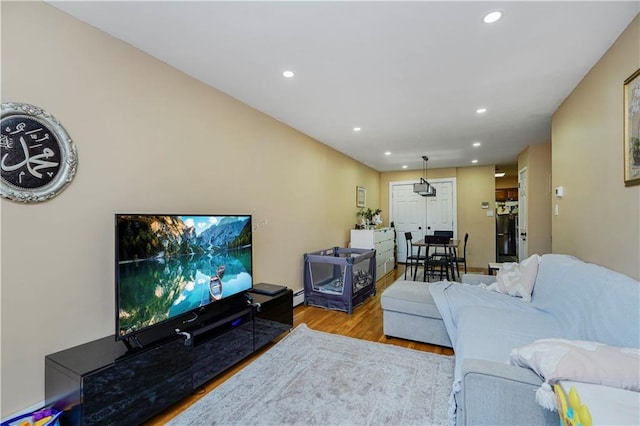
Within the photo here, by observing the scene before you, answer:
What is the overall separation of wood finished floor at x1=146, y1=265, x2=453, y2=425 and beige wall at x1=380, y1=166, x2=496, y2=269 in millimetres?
3652

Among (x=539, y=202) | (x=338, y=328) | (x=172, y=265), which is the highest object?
(x=539, y=202)

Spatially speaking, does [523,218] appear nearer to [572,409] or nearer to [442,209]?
[442,209]

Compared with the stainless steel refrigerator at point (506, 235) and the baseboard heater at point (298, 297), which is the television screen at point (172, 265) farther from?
the stainless steel refrigerator at point (506, 235)

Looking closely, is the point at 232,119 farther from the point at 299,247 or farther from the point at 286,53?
the point at 299,247

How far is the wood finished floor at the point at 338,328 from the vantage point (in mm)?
2022

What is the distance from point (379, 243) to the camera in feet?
19.1

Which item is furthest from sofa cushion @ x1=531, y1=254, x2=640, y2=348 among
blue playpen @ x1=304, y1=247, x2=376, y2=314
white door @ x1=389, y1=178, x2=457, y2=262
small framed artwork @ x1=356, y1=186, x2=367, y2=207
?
white door @ x1=389, y1=178, x2=457, y2=262

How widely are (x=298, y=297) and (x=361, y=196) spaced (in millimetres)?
3121

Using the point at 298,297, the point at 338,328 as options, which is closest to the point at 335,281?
the point at 298,297

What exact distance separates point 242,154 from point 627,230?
322cm

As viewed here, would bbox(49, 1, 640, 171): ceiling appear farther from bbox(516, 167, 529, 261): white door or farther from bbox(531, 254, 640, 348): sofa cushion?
bbox(516, 167, 529, 261): white door

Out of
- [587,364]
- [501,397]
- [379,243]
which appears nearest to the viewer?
[587,364]

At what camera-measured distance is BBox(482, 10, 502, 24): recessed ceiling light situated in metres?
1.76

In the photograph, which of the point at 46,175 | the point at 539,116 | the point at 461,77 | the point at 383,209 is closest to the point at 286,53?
the point at 461,77
